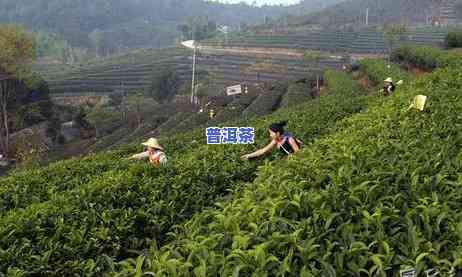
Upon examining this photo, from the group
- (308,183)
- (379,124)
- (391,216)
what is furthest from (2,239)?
(379,124)

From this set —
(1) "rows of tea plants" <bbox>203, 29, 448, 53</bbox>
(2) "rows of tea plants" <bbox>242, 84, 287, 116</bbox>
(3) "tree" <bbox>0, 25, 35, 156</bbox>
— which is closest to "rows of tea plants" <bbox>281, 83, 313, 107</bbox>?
Result: (2) "rows of tea plants" <bbox>242, 84, 287, 116</bbox>

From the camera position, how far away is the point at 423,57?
1233 inches

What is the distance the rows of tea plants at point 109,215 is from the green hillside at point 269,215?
0.05 ft

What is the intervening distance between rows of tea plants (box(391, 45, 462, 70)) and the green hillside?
20.2 m

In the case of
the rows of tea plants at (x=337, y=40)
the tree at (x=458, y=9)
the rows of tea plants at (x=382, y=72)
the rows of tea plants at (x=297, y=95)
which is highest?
the tree at (x=458, y=9)

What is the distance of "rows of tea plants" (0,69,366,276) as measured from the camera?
4.33 m

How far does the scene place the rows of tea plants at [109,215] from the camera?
4328mm

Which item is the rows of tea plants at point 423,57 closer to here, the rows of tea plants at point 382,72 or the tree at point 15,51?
the rows of tea plants at point 382,72

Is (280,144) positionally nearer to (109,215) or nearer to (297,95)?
(109,215)

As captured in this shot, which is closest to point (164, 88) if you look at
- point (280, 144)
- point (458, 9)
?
point (280, 144)

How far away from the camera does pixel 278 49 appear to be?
90.2m

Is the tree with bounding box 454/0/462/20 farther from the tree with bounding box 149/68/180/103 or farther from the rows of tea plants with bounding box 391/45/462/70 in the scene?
the rows of tea plants with bounding box 391/45/462/70

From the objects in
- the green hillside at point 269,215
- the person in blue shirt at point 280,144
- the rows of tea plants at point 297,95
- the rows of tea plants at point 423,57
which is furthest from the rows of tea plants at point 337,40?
the green hillside at point 269,215

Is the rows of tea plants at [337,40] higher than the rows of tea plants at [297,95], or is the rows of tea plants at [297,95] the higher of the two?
the rows of tea plants at [337,40]
